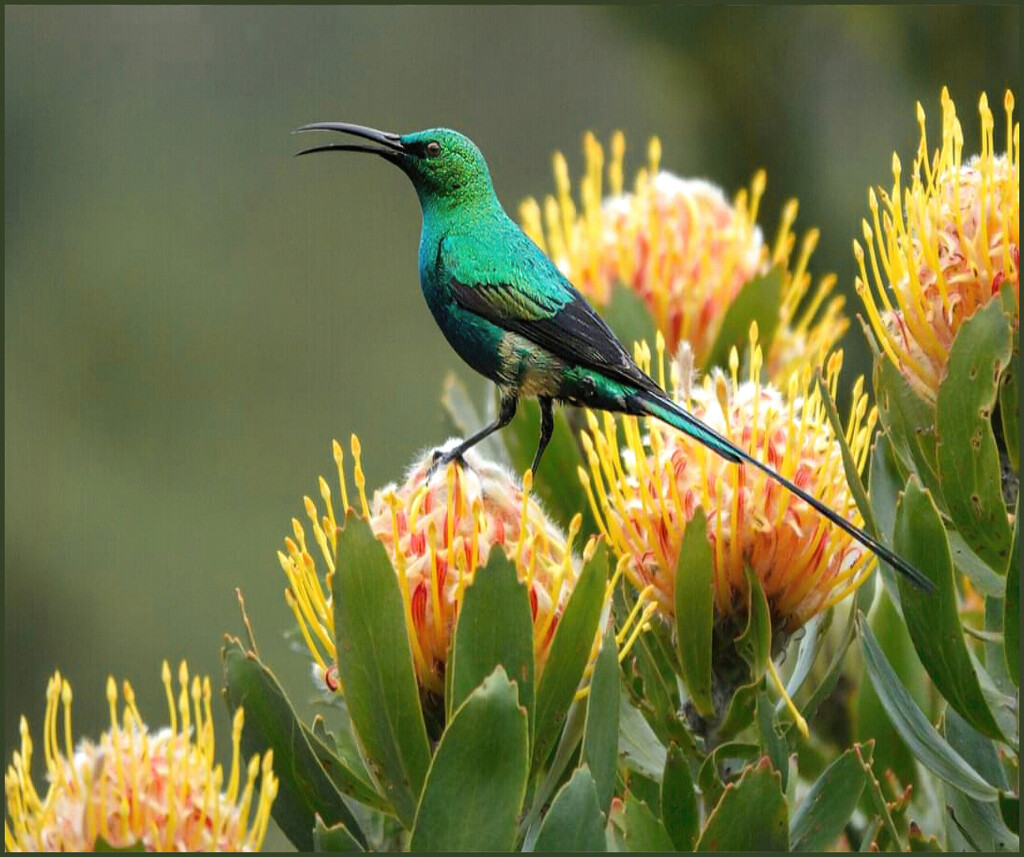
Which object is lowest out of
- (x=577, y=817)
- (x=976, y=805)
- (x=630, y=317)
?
(x=976, y=805)

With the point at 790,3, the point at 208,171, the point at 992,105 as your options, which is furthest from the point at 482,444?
the point at 208,171

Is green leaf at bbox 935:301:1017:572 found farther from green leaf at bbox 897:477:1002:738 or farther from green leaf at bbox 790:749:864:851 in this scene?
green leaf at bbox 790:749:864:851

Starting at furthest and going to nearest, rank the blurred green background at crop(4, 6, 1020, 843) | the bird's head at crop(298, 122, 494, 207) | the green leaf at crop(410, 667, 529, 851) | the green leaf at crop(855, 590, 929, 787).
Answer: the blurred green background at crop(4, 6, 1020, 843), the green leaf at crop(855, 590, 929, 787), the bird's head at crop(298, 122, 494, 207), the green leaf at crop(410, 667, 529, 851)

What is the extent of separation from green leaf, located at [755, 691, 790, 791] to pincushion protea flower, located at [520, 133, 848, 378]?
2.38 ft

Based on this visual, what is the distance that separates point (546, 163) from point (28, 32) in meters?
4.67

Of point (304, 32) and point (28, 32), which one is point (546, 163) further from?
point (28, 32)

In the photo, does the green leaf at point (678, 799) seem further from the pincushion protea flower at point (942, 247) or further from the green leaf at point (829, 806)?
the pincushion protea flower at point (942, 247)

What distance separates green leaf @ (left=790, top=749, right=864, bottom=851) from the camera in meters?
1.48

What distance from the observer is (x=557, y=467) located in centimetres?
191

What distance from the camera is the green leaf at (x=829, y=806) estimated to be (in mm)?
1482

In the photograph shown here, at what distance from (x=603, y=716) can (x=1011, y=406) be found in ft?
1.86

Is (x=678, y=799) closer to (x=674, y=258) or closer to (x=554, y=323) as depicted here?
(x=554, y=323)

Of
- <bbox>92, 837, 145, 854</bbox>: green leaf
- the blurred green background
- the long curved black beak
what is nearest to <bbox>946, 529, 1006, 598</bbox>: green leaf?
the long curved black beak

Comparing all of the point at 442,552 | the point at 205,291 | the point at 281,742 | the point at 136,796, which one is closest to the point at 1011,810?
the point at 442,552
